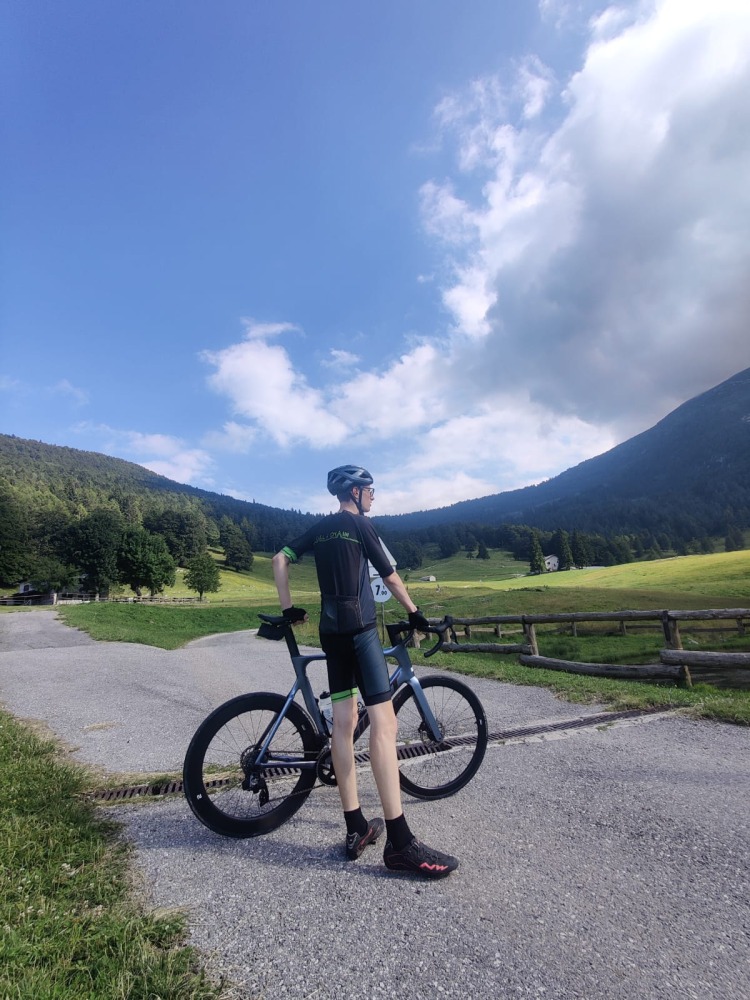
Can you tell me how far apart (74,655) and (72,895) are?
1402 cm

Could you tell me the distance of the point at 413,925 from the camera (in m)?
2.48

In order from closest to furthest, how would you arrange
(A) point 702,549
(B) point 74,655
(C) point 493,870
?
(C) point 493,870
(B) point 74,655
(A) point 702,549

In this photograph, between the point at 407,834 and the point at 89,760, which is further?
the point at 89,760

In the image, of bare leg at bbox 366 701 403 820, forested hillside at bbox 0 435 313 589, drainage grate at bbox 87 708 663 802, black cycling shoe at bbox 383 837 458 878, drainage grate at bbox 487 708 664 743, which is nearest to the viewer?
black cycling shoe at bbox 383 837 458 878

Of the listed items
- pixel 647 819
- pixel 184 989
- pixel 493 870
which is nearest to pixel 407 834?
pixel 493 870

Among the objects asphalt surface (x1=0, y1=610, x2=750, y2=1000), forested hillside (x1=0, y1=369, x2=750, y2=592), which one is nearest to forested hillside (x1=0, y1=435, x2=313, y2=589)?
forested hillside (x1=0, y1=369, x2=750, y2=592)

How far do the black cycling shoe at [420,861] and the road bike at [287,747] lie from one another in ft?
3.09

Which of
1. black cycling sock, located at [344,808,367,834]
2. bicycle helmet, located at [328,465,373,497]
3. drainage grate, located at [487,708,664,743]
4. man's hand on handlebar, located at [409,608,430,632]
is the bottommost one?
drainage grate, located at [487,708,664,743]

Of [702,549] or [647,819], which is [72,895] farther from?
[702,549]

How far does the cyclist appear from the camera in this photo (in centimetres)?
317

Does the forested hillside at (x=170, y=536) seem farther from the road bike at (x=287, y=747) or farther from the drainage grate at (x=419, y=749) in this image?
the road bike at (x=287, y=747)

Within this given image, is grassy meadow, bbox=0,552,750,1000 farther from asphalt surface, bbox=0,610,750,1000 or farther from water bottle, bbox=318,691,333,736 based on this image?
water bottle, bbox=318,691,333,736

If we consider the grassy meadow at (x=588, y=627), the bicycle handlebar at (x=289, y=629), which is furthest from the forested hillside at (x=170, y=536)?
the bicycle handlebar at (x=289, y=629)

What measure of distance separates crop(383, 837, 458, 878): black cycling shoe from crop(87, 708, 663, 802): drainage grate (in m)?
1.12
